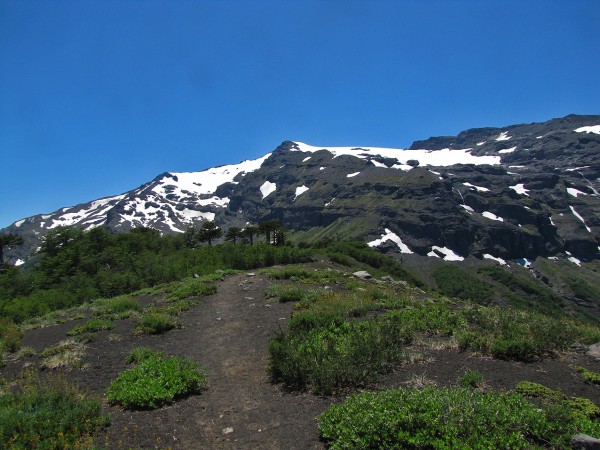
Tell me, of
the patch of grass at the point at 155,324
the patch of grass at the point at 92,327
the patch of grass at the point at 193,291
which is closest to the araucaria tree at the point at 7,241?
the patch of grass at the point at 193,291

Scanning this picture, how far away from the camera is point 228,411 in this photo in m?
8.11

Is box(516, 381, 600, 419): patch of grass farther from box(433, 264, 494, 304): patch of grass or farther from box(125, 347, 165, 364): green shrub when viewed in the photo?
box(433, 264, 494, 304): patch of grass

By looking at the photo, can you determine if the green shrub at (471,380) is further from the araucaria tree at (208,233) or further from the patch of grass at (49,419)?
the araucaria tree at (208,233)

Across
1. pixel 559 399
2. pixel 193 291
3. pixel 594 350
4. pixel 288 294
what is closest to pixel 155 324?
pixel 288 294

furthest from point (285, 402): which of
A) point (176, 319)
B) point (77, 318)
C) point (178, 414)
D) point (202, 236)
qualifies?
point (202, 236)

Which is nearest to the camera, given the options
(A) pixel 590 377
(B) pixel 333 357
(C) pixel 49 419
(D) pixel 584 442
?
(D) pixel 584 442

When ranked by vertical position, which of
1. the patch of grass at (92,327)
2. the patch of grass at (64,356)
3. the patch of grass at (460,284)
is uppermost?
the patch of grass at (92,327)

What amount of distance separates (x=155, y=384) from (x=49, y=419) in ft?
7.35

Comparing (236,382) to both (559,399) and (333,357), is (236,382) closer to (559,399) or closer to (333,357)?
(333,357)

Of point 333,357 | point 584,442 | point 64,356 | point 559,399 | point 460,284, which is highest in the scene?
point 64,356

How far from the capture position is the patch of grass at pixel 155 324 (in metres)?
14.5

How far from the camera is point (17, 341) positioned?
1316cm

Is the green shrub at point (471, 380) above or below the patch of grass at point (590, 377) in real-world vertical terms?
above

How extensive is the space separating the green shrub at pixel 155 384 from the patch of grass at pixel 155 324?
4951 mm
